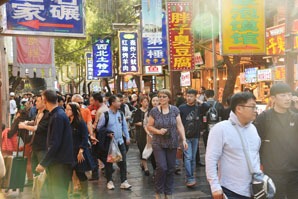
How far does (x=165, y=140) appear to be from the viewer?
636cm

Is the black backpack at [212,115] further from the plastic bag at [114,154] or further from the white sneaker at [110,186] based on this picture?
the white sneaker at [110,186]

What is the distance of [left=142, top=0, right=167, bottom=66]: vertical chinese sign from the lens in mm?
15000

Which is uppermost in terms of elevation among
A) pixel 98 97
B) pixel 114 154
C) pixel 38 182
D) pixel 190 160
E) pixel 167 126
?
pixel 98 97

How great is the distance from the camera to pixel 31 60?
15.2 metres

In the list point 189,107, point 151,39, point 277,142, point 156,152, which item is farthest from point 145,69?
point 277,142

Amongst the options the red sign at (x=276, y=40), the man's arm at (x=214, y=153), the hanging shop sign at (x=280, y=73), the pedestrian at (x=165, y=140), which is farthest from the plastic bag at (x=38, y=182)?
the red sign at (x=276, y=40)

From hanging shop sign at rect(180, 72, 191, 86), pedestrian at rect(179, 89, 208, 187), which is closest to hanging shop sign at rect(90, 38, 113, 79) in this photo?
hanging shop sign at rect(180, 72, 191, 86)

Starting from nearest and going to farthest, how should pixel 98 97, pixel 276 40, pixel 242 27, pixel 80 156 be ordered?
pixel 80 156 → pixel 98 97 → pixel 242 27 → pixel 276 40

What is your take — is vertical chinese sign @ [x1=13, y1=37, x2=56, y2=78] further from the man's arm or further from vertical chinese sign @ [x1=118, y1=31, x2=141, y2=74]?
the man's arm

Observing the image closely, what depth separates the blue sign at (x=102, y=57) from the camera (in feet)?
69.0

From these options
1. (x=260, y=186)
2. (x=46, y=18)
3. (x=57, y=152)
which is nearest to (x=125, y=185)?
(x=57, y=152)

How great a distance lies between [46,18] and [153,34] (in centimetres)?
900

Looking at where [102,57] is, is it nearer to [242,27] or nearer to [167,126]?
[242,27]

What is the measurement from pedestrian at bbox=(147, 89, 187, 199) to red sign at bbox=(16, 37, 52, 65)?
9.34 meters
